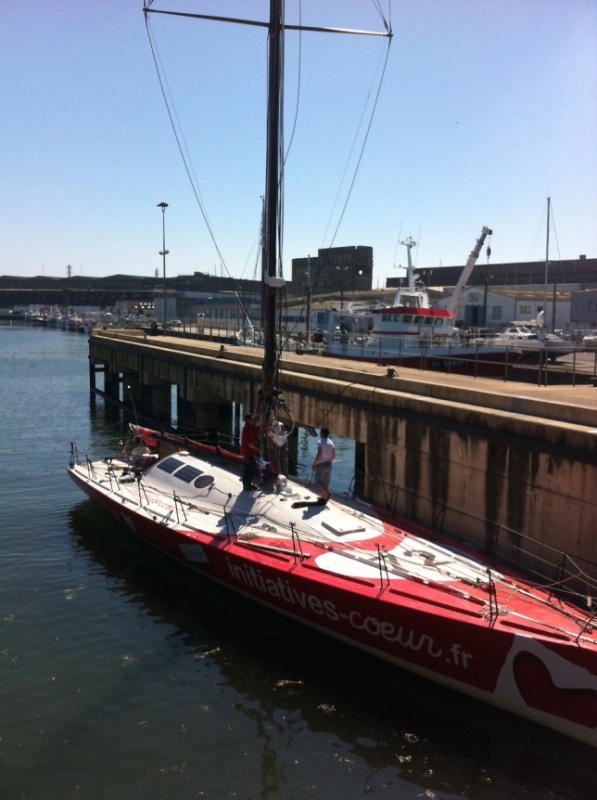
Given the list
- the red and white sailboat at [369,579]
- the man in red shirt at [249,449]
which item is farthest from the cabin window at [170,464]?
the man in red shirt at [249,449]

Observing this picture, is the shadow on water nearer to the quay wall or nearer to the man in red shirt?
the man in red shirt

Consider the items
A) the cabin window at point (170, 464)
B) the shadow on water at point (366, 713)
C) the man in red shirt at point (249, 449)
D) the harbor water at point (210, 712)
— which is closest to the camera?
the harbor water at point (210, 712)

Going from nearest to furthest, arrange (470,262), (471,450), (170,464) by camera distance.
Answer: (471,450) < (170,464) < (470,262)

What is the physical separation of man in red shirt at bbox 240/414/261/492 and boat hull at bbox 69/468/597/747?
84.1 inches

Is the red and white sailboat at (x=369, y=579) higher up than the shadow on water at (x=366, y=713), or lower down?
higher up

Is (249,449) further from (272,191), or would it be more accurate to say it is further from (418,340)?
(418,340)

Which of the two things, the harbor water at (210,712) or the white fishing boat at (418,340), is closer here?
the harbor water at (210,712)

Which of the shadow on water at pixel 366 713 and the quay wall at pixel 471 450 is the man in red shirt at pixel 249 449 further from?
the quay wall at pixel 471 450

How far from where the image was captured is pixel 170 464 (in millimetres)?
17812

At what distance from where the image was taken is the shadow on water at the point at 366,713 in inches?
343

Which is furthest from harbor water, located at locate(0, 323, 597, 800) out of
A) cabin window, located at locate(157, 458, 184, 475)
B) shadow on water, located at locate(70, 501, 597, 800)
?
cabin window, located at locate(157, 458, 184, 475)

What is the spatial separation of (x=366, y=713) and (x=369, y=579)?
2.06m

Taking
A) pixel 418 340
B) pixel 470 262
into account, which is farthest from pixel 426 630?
pixel 470 262

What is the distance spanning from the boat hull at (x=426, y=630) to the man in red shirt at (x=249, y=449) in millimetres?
2135
